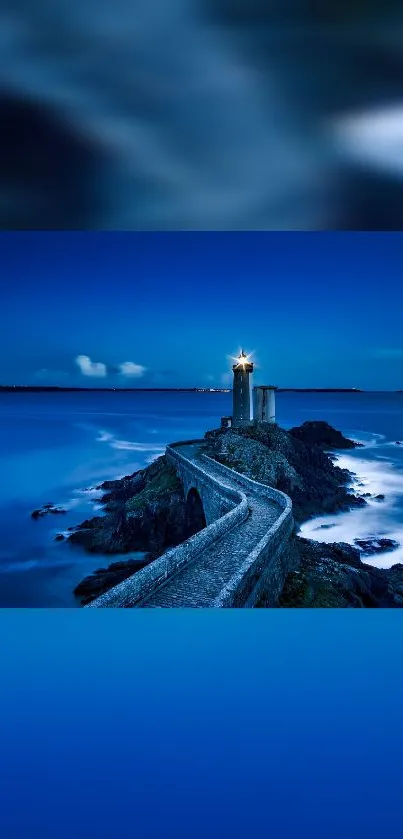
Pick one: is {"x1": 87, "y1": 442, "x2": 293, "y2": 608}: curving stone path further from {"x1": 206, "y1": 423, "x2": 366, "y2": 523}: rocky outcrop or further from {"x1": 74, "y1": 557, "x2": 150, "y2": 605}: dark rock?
{"x1": 206, "y1": 423, "x2": 366, "y2": 523}: rocky outcrop

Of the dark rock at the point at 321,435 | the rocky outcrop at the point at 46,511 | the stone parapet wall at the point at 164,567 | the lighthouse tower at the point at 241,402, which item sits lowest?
the rocky outcrop at the point at 46,511

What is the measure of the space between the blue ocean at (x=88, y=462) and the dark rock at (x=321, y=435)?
0.67 ft

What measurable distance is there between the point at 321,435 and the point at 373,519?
14.8 feet

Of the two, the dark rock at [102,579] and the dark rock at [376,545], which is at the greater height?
the dark rock at [376,545]

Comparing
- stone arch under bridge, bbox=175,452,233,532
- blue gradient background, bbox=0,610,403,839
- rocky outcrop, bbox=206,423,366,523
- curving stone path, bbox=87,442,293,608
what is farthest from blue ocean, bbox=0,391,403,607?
blue gradient background, bbox=0,610,403,839

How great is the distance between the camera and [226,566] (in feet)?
13.8

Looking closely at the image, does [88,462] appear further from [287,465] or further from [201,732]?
[201,732]

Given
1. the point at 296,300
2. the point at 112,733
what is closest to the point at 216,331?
the point at 296,300

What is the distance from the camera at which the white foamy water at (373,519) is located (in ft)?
23.5

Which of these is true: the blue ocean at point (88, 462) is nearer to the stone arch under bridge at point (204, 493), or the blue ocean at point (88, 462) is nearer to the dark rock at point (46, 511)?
the dark rock at point (46, 511)

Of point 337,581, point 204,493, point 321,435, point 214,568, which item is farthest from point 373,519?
point 321,435

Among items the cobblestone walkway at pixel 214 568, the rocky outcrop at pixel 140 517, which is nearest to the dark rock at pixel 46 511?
the rocky outcrop at pixel 140 517
